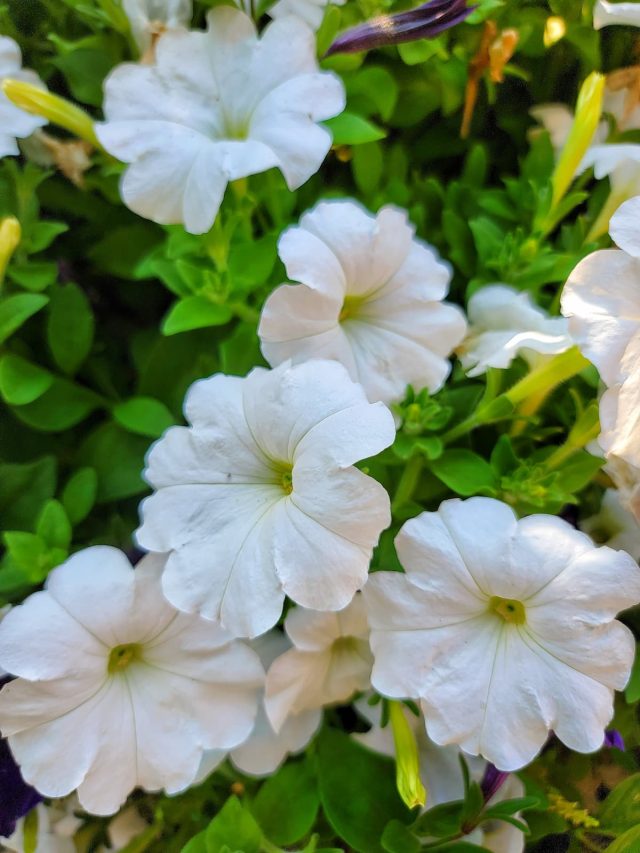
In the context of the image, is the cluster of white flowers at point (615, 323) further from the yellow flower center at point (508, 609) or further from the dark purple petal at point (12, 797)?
the dark purple petal at point (12, 797)

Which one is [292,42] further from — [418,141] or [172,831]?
[172,831]

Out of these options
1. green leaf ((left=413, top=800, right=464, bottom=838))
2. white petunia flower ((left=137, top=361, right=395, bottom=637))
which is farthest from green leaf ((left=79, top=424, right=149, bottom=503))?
green leaf ((left=413, top=800, right=464, bottom=838))

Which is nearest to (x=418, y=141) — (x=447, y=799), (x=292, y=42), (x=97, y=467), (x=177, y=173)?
(x=292, y=42)

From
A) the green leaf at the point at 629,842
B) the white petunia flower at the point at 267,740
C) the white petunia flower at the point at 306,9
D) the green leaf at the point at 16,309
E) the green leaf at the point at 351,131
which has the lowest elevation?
the green leaf at the point at 629,842

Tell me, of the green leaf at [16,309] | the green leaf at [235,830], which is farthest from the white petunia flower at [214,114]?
the green leaf at [235,830]

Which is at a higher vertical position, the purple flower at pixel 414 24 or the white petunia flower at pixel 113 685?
the purple flower at pixel 414 24
